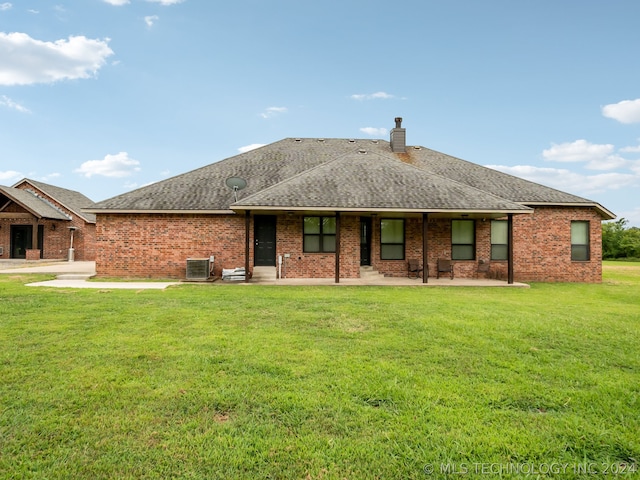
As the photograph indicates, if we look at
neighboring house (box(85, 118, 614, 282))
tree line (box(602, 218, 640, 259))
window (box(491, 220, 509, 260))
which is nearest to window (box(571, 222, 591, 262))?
neighboring house (box(85, 118, 614, 282))

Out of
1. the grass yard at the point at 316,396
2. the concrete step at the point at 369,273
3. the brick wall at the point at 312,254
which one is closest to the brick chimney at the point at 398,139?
the brick wall at the point at 312,254

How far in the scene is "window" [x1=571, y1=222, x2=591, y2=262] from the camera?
50.2 feet

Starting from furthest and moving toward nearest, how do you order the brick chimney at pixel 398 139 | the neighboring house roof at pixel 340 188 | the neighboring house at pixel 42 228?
1. the neighboring house at pixel 42 228
2. the brick chimney at pixel 398 139
3. the neighboring house roof at pixel 340 188

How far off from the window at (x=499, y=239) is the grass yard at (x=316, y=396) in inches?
343

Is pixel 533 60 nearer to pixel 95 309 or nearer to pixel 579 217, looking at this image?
pixel 579 217

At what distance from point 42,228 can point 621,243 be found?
188ft

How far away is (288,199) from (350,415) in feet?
33.6

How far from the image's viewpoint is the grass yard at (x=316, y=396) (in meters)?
2.48

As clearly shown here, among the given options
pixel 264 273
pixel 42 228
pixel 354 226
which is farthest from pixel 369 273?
pixel 42 228

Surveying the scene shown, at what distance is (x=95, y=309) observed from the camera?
7.46 m

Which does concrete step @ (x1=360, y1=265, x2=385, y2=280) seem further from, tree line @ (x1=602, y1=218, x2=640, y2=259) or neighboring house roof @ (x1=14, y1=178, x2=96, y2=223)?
tree line @ (x1=602, y1=218, x2=640, y2=259)

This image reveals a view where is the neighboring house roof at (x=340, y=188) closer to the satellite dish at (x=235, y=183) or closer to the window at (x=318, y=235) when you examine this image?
the satellite dish at (x=235, y=183)

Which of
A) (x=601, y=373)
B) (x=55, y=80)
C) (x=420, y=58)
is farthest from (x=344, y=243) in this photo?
(x=55, y=80)

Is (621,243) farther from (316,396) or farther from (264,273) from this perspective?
(316,396)
